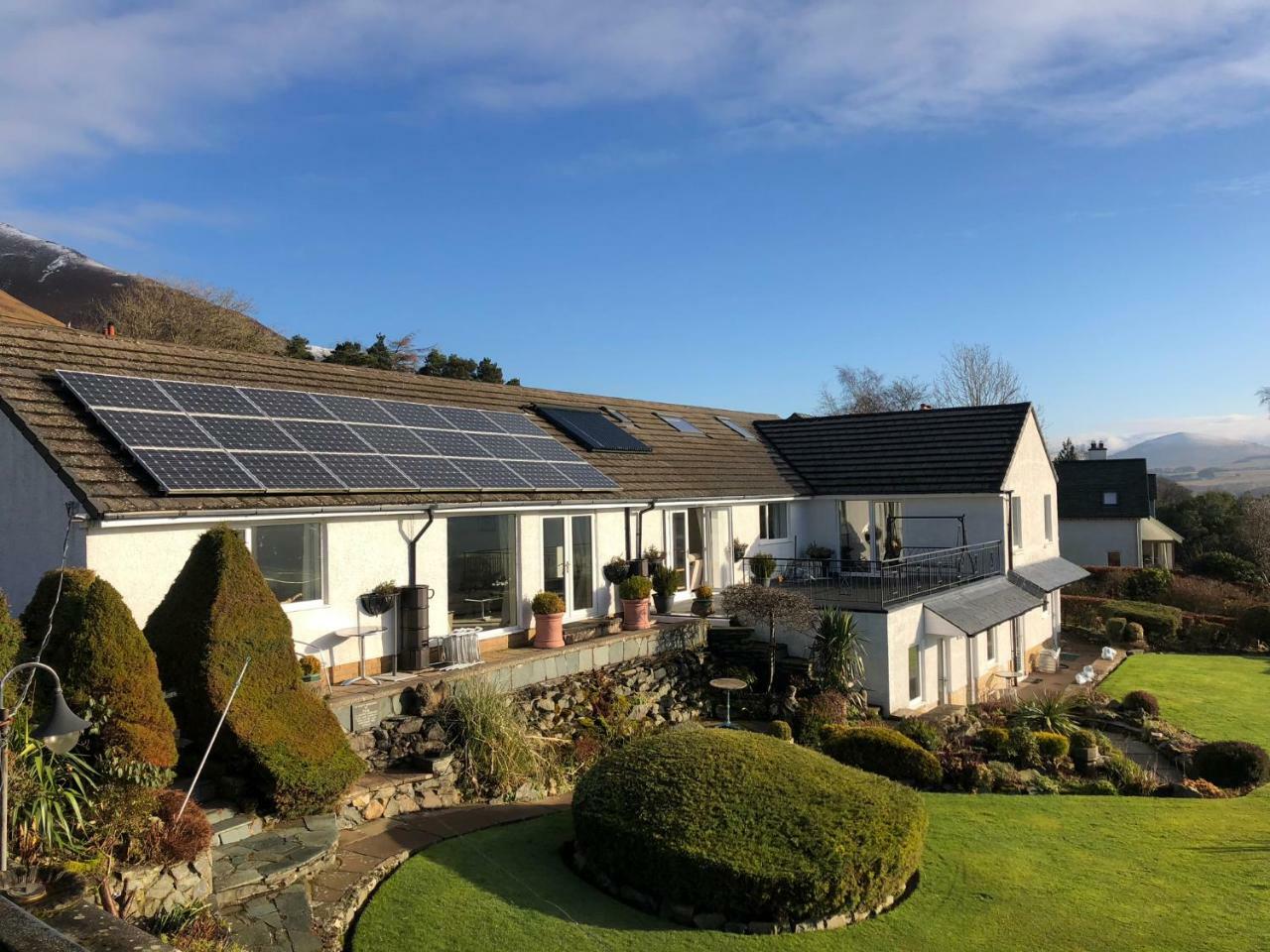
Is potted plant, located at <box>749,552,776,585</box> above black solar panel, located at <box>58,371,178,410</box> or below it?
below

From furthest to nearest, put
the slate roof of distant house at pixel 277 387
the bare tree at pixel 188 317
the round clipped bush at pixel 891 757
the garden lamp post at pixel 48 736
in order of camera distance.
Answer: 1. the bare tree at pixel 188 317
2. the round clipped bush at pixel 891 757
3. the slate roof of distant house at pixel 277 387
4. the garden lamp post at pixel 48 736

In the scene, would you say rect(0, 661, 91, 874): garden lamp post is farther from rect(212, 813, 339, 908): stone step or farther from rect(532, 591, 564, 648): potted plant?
rect(532, 591, 564, 648): potted plant

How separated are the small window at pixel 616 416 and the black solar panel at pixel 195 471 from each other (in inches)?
565

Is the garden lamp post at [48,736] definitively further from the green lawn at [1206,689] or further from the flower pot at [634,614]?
the green lawn at [1206,689]

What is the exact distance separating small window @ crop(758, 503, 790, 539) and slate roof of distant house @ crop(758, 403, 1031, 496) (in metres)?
1.61

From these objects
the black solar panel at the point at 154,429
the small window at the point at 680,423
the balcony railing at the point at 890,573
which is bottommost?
the balcony railing at the point at 890,573

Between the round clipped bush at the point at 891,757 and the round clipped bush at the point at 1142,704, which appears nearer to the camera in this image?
the round clipped bush at the point at 891,757

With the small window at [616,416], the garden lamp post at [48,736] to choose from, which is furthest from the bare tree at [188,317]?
the garden lamp post at [48,736]

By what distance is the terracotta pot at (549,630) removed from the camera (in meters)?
17.3

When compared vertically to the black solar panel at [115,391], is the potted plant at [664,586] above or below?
below

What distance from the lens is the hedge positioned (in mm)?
8648

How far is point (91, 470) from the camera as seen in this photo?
1187cm

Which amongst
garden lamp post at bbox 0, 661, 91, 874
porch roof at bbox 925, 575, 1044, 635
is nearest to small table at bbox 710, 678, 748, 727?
porch roof at bbox 925, 575, 1044, 635

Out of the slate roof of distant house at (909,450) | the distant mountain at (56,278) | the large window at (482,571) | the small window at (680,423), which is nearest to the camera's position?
the large window at (482,571)
